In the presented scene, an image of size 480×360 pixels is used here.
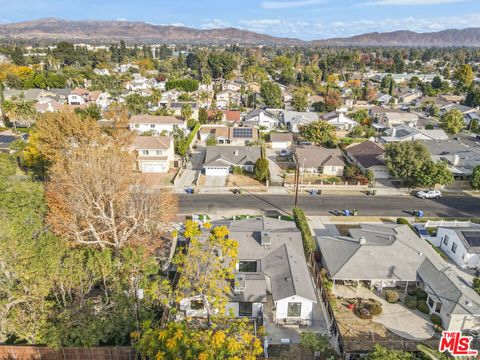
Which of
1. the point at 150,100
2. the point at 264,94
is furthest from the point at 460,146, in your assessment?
the point at 150,100

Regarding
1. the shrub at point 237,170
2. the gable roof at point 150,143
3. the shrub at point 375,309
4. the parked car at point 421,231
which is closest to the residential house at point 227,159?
the shrub at point 237,170

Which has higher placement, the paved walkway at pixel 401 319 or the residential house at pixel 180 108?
the residential house at pixel 180 108

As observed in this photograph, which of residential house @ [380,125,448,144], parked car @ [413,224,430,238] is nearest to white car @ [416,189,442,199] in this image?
parked car @ [413,224,430,238]

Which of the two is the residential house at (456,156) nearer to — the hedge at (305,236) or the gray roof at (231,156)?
the gray roof at (231,156)

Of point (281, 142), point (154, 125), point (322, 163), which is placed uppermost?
point (154, 125)

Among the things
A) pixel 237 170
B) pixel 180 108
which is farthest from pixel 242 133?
pixel 180 108

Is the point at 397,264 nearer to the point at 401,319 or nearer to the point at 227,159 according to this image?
the point at 401,319

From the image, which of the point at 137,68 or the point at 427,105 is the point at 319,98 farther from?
the point at 137,68
